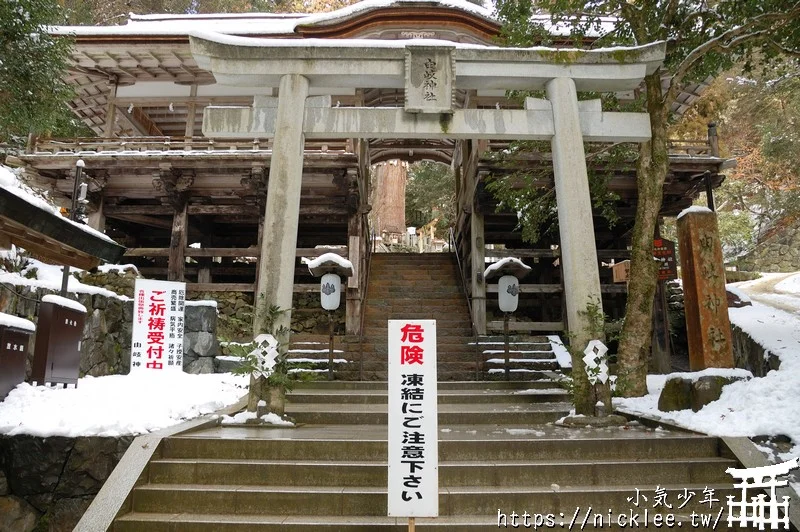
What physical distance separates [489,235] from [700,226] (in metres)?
8.13

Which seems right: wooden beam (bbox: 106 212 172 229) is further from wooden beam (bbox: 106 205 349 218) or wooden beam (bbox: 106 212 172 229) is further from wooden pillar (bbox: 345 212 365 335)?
wooden pillar (bbox: 345 212 365 335)

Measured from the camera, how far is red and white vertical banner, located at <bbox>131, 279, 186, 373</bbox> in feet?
31.6

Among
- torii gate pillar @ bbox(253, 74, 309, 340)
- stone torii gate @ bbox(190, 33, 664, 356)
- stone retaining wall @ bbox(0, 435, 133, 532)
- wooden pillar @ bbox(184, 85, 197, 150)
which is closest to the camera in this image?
stone retaining wall @ bbox(0, 435, 133, 532)

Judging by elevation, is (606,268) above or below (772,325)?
above

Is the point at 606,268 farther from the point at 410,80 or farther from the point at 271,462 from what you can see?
the point at 271,462

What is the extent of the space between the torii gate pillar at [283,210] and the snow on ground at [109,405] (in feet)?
5.87

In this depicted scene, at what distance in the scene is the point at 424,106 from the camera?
277 inches

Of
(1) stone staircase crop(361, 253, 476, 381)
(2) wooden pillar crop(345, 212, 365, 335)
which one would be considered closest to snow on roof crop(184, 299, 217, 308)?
(2) wooden pillar crop(345, 212, 365, 335)

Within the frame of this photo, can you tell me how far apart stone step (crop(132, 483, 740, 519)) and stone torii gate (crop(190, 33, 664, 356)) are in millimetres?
2653

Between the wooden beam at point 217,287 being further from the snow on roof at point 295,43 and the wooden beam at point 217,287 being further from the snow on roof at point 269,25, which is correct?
the snow on roof at point 295,43

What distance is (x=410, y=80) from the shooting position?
7.06 m

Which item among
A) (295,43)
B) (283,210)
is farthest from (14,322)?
(295,43)

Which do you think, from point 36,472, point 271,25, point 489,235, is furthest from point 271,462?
point 271,25

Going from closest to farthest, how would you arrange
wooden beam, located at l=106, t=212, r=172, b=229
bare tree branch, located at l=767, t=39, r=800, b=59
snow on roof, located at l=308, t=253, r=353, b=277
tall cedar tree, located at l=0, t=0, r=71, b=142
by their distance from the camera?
bare tree branch, located at l=767, t=39, r=800, b=59 < tall cedar tree, located at l=0, t=0, r=71, b=142 < snow on roof, located at l=308, t=253, r=353, b=277 < wooden beam, located at l=106, t=212, r=172, b=229
